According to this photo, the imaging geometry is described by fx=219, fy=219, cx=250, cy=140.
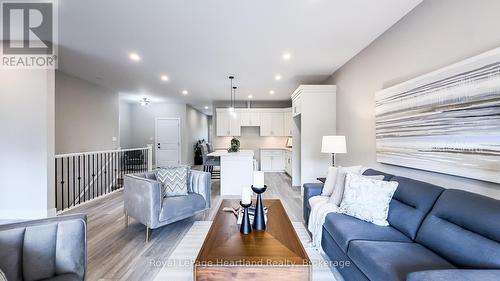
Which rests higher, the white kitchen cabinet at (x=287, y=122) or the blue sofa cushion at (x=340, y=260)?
the white kitchen cabinet at (x=287, y=122)

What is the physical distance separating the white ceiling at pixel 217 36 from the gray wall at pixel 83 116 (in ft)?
1.47

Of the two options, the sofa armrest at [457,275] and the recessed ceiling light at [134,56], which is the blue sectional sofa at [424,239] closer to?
the sofa armrest at [457,275]

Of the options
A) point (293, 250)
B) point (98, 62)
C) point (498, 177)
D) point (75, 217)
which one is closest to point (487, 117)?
point (498, 177)

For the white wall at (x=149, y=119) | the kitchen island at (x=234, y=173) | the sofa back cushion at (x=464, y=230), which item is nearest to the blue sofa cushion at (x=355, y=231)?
the sofa back cushion at (x=464, y=230)

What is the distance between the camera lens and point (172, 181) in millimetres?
3178

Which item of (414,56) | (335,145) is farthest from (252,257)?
(414,56)

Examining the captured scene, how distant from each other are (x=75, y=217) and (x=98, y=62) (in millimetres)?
3677

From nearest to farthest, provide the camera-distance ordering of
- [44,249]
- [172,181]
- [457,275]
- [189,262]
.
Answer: [457,275], [44,249], [189,262], [172,181]

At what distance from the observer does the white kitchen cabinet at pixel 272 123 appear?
7.87 meters

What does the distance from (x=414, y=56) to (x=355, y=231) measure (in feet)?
6.72

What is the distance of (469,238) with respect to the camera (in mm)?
1392

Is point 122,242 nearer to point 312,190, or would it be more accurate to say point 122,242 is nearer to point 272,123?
point 312,190

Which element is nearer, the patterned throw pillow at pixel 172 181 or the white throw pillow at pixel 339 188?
the white throw pillow at pixel 339 188

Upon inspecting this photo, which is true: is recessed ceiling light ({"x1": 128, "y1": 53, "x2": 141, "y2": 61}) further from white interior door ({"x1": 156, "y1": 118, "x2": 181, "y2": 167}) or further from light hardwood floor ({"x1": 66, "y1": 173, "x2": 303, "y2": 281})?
white interior door ({"x1": 156, "y1": 118, "x2": 181, "y2": 167})
